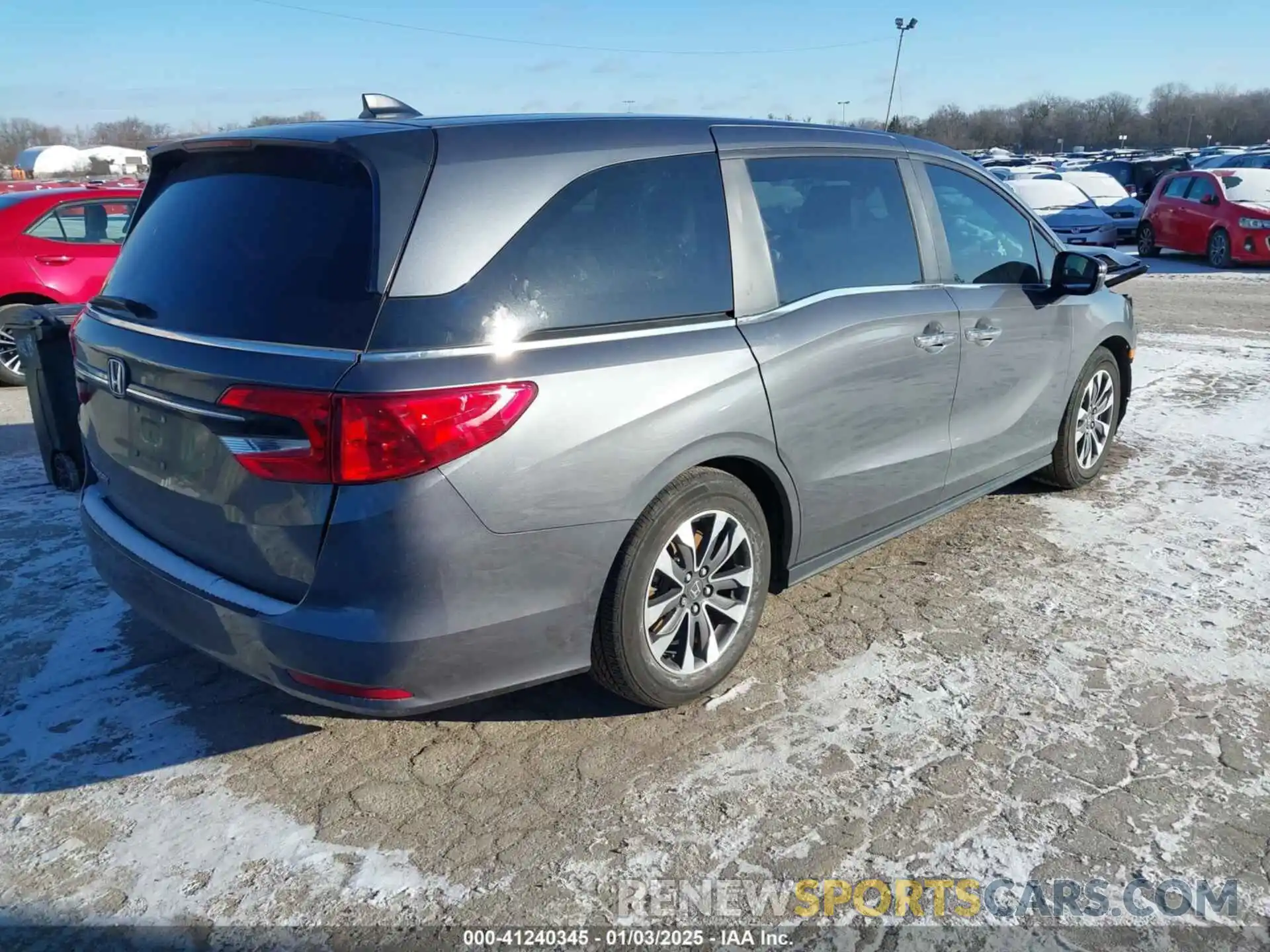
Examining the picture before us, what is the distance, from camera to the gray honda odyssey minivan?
2555 mm

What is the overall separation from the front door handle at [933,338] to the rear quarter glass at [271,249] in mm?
2151

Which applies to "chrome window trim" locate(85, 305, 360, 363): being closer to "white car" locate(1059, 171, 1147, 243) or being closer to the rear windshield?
the rear windshield

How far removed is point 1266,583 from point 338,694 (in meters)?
3.78

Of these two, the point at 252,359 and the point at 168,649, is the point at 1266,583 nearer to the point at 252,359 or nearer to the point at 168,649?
the point at 252,359

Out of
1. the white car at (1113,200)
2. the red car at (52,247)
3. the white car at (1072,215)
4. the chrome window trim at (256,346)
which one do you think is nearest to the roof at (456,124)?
the chrome window trim at (256,346)

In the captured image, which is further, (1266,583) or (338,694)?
(1266,583)

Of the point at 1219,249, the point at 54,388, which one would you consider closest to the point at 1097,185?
the point at 1219,249

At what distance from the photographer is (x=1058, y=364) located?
16.2 ft

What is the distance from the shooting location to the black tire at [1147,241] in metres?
18.1

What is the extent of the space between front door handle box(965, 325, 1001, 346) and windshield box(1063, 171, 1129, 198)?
19.2m

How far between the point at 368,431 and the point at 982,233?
320 centimetres

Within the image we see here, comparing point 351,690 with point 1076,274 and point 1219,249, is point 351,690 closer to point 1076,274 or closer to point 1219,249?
point 1076,274

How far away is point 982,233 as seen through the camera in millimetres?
4543

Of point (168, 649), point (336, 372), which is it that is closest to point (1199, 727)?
point (336, 372)
